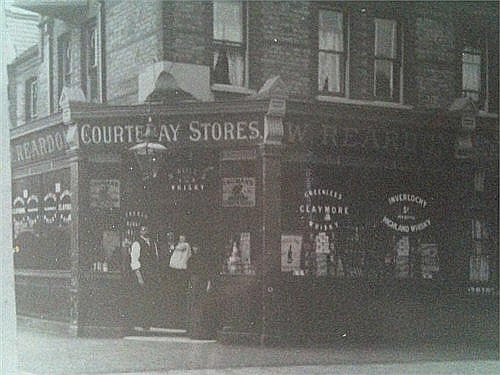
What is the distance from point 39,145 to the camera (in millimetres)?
7953

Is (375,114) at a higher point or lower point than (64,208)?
higher

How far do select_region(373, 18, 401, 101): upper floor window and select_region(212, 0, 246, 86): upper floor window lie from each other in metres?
1.62

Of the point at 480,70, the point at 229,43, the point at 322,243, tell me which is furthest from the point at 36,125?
the point at 480,70

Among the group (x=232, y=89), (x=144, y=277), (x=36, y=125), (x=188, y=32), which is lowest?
(x=144, y=277)

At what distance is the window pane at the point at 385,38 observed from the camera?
28.5 feet

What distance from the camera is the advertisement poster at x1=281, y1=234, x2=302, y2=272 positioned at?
816 centimetres

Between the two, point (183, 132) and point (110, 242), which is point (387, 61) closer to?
point (183, 132)

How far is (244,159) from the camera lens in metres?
8.16

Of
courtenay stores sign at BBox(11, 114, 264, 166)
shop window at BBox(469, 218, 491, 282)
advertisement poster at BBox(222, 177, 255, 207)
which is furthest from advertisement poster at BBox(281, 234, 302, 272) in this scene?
shop window at BBox(469, 218, 491, 282)

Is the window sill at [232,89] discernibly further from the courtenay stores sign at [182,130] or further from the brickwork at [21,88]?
the brickwork at [21,88]

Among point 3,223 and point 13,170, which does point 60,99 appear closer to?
point 13,170

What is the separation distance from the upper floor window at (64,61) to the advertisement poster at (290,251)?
111 inches

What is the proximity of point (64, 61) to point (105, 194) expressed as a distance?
4.78 ft

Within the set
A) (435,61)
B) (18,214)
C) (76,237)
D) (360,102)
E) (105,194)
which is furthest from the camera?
(435,61)
